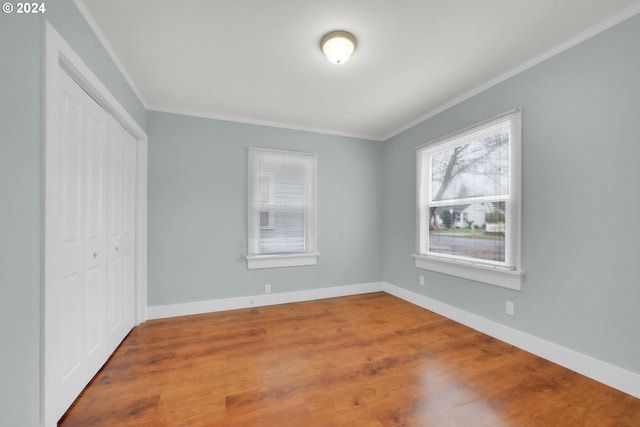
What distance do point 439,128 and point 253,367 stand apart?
3344 mm

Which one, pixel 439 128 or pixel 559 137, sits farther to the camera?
pixel 439 128

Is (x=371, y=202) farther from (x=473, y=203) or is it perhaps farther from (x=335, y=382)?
(x=335, y=382)

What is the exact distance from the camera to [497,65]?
2354 mm

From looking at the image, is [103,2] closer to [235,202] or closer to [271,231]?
[235,202]

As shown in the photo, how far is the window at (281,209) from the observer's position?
3.57 m

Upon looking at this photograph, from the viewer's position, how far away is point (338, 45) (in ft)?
6.44

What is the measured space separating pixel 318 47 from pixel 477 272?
8.84ft

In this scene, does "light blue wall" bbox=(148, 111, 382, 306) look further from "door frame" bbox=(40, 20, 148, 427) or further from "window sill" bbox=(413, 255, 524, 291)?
"door frame" bbox=(40, 20, 148, 427)

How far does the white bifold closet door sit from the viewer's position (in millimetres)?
1368

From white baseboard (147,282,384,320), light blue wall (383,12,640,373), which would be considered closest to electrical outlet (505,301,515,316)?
light blue wall (383,12,640,373)

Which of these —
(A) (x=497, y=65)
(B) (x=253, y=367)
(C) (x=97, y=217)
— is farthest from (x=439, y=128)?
(C) (x=97, y=217)

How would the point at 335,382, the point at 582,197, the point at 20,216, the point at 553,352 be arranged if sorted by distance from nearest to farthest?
1. the point at 20,216
2. the point at 335,382
3. the point at 582,197
4. the point at 553,352

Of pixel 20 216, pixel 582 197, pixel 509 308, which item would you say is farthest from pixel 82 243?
pixel 582 197

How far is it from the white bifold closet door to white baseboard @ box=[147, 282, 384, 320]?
596 mm
